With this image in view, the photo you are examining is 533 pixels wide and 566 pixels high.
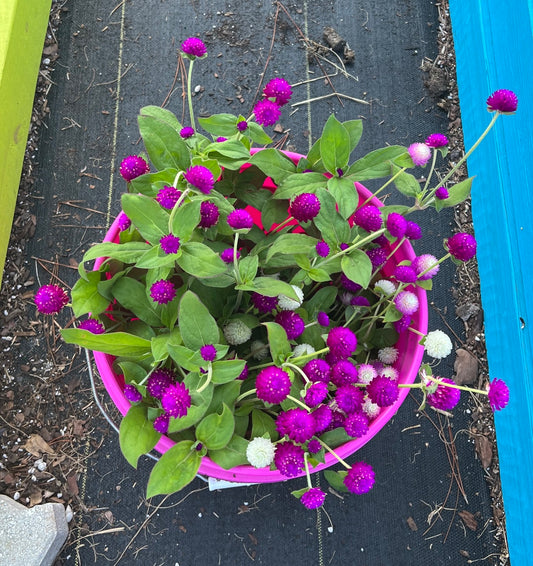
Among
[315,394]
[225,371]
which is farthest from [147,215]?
[315,394]

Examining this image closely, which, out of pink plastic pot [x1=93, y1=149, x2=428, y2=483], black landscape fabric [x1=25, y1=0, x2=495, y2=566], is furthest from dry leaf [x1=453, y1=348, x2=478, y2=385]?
pink plastic pot [x1=93, y1=149, x2=428, y2=483]

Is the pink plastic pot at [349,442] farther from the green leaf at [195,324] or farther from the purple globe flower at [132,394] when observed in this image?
the green leaf at [195,324]

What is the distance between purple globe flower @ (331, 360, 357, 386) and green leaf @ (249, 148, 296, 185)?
0.37 m

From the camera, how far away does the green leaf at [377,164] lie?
38.3 inches

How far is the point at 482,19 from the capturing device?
1.57m

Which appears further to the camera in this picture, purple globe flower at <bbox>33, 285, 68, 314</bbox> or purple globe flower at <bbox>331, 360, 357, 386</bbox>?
purple globe flower at <bbox>33, 285, 68, 314</bbox>

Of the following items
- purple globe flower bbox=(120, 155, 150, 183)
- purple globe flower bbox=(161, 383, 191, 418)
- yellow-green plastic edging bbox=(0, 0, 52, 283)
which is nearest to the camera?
purple globe flower bbox=(161, 383, 191, 418)

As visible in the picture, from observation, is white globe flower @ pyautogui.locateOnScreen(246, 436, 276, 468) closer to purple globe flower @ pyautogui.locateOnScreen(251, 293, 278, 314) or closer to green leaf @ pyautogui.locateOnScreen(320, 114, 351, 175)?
purple globe flower @ pyautogui.locateOnScreen(251, 293, 278, 314)

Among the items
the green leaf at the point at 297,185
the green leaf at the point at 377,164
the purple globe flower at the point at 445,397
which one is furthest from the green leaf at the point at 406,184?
the purple globe flower at the point at 445,397

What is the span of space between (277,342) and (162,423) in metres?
0.23

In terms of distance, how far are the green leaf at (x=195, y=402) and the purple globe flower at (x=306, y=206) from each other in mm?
306

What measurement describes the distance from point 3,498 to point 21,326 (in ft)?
1.47

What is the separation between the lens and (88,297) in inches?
36.3

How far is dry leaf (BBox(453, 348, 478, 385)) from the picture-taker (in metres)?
1.51
